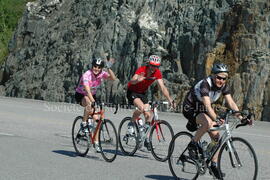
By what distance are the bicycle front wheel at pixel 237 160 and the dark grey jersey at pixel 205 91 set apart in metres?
0.72

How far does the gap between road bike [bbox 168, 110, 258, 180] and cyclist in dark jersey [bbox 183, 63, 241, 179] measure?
96 mm

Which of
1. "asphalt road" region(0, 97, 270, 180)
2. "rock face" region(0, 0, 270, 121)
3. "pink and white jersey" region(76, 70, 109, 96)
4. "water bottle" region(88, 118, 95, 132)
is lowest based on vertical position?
"asphalt road" region(0, 97, 270, 180)

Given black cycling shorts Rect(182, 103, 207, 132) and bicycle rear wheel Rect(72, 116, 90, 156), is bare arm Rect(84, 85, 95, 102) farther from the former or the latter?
black cycling shorts Rect(182, 103, 207, 132)

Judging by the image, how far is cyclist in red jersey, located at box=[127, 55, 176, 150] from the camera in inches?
363

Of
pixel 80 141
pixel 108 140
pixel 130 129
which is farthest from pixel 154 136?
pixel 80 141

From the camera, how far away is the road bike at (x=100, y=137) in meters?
8.80

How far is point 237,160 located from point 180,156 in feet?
3.57

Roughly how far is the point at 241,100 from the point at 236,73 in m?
1.52

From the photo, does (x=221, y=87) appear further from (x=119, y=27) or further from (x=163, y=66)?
(x=119, y=27)

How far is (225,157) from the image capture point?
21.4 ft

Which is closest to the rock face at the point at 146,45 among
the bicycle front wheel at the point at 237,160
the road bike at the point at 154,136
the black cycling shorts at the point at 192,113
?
the road bike at the point at 154,136

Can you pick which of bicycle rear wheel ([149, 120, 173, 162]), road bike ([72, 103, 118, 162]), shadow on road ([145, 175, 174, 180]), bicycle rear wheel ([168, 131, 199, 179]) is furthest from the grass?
bicycle rear wheel ([168, 131, 199, 179])

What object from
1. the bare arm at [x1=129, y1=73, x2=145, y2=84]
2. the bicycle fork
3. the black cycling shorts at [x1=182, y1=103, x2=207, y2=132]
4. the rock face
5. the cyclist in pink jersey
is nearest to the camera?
the bicycle fork

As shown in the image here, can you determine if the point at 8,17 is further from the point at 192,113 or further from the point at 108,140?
the point at 192,113
